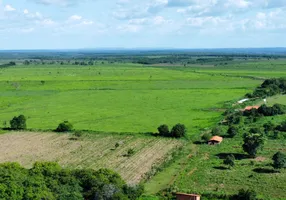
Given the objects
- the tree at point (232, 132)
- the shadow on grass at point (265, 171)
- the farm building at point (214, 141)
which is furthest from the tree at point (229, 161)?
the tree at point (232, 132)

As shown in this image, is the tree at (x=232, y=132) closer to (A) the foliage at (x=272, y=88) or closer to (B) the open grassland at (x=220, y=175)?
(B) the open grassland at (x=220, y=175)

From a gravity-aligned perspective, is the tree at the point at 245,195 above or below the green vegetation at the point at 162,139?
above

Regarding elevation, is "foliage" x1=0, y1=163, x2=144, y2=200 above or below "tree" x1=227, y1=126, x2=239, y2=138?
above

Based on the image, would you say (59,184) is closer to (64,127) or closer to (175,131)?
(175,131)

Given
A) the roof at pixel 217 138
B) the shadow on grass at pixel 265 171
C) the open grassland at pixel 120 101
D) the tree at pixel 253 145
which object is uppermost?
the tree at pixel 253 145

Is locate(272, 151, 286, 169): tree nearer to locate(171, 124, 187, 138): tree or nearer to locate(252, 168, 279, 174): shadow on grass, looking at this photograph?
locate(252, 168, 279, 174): shadow on grass

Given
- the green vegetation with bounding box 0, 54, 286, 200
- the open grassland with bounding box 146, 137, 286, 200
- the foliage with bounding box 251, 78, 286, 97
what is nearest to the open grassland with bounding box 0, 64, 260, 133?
the green vegetation with bounding box 0, 54, 286, 200

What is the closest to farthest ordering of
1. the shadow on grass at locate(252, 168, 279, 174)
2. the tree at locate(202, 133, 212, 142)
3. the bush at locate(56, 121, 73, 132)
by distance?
the shadow on grass at locate(252, 168, 279, 174) → the tree at locate(202, 133, 212, 142) → the bush at locate(56, 121, 73, 132)

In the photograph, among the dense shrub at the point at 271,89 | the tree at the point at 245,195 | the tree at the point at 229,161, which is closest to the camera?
the tree at the point at 245,195
